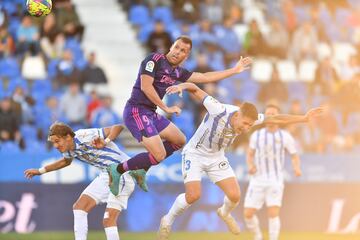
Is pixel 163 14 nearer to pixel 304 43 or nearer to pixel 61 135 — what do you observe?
pixel 304 43

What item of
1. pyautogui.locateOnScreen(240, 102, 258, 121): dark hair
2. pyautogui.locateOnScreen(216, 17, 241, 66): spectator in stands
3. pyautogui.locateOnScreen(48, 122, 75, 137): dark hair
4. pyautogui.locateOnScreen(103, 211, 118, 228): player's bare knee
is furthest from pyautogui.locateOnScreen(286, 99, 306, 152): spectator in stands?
pyautogui.locateOnScreen(48, 122, 75, 137): dark hair

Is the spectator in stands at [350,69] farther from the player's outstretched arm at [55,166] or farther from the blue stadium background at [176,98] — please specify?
the player's outstretched arm at [55,166]

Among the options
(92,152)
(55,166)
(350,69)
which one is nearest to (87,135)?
(92,152)

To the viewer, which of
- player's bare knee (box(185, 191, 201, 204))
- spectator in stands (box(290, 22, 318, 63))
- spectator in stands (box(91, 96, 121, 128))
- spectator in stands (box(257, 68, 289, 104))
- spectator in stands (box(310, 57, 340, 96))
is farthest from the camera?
spectator in stands (box(290, 22, 318, 63))

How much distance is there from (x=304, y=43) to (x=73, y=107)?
657cm

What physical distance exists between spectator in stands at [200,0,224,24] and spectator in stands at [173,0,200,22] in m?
0.14

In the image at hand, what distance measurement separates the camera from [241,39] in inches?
995

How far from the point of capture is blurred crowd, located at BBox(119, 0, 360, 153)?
914 inches

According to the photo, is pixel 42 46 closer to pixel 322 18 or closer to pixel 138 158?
pixel 322 18

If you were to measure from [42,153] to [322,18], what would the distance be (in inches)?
407

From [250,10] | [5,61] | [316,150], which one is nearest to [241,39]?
[250,10]

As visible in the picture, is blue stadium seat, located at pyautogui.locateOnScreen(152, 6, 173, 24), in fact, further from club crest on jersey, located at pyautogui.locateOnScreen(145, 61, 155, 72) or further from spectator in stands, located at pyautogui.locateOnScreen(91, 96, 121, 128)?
club crest on jersey, located at pyautogui.locateOnScreen(145, 61, 155, 72)

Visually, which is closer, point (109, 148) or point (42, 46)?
point (109, 148)

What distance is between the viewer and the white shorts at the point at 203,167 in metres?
15.0
